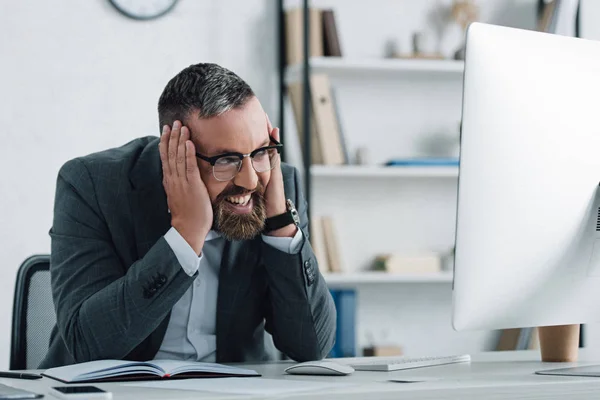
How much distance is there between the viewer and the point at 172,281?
132 cm

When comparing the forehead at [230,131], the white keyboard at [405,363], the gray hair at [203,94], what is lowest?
the white keyboard at [405,363]

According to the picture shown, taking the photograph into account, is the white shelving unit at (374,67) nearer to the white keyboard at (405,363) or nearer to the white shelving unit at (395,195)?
the white shelving unit at (395,195)

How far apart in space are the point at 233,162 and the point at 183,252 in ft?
0.66

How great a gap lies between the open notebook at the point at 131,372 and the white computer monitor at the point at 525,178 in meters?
0.34

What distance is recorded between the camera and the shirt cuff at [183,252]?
1327 millimetres

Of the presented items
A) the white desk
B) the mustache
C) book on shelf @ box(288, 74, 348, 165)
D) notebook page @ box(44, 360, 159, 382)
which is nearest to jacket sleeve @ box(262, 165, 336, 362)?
the mustache

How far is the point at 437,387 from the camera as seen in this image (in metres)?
0.94

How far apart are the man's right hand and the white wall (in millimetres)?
1564

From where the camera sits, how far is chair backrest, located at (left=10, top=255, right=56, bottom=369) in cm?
172

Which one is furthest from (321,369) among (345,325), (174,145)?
(345,325)

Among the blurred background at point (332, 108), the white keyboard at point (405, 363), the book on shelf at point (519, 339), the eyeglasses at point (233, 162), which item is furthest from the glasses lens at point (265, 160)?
the book on shelf at point (519, 339)

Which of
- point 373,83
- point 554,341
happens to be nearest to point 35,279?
point 554,341

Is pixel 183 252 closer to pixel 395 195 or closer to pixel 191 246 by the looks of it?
pixel 191 246

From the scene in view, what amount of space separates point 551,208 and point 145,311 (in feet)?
2.12
